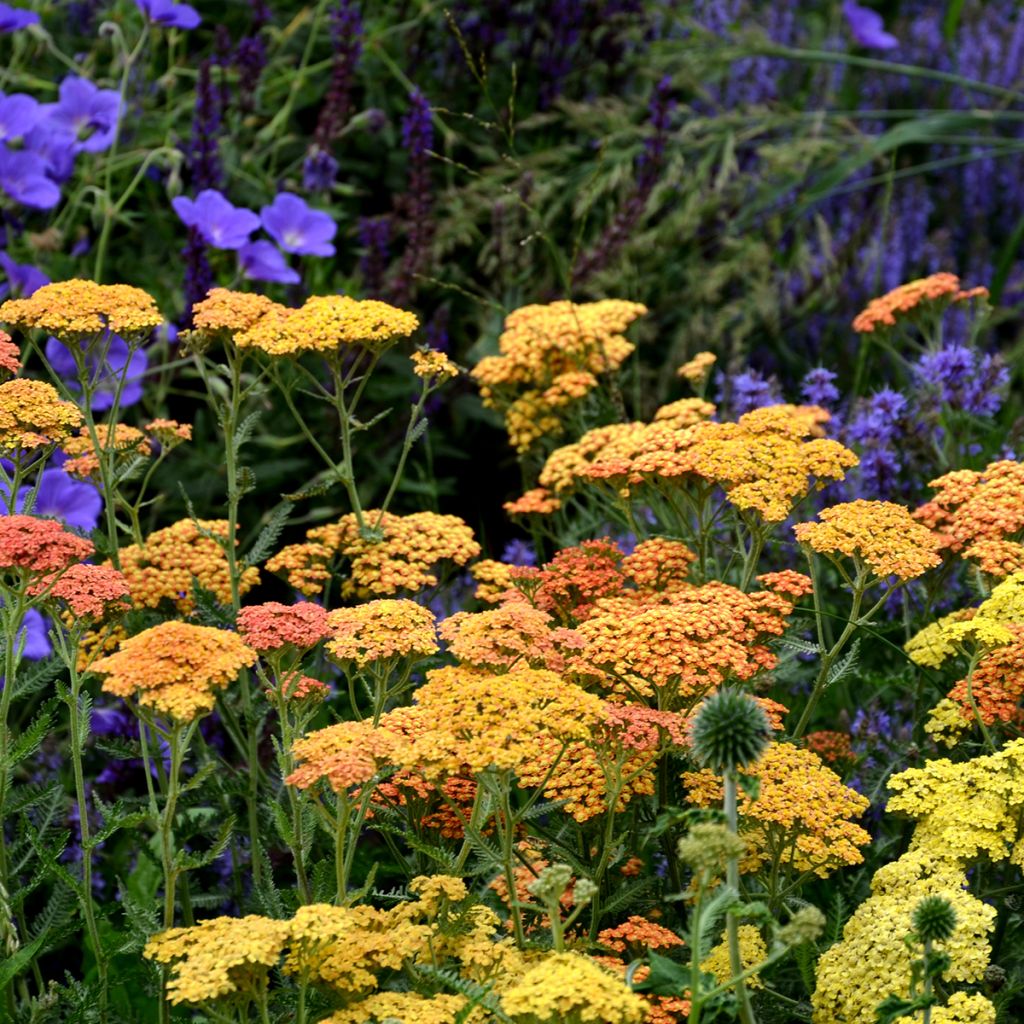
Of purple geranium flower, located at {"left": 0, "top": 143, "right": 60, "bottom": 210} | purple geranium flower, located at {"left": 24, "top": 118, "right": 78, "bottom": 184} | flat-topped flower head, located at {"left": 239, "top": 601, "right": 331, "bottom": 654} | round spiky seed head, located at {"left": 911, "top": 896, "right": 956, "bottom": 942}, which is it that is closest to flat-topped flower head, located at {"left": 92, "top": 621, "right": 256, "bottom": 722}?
flat-topped flower head, located at {"left": 239, "top": 601, "right": 331, "bottom": 654}

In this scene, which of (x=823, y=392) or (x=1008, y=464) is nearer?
(x=1008, y=464)

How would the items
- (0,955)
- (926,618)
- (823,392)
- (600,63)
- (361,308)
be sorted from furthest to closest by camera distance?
(600,63) → (823,392) → (926,618) → (361,308) → (0,955)

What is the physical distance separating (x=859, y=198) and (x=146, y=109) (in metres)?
2.67

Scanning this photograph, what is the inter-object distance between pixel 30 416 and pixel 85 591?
29cm

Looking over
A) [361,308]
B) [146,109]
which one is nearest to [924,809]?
[361,308]

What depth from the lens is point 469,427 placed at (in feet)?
16.5

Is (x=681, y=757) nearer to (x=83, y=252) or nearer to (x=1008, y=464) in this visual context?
(x=1008, y=464)

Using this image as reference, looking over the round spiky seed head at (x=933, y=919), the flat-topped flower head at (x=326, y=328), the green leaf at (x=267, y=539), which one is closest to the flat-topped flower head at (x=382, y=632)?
the green leaf at (x=267, y=539)

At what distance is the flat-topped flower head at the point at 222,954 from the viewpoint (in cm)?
186

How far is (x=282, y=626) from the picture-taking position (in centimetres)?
228

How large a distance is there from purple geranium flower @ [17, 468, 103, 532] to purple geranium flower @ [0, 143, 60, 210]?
2.57 ft

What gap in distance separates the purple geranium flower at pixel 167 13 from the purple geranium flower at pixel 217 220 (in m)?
0.66

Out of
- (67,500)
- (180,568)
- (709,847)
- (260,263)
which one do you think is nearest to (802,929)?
(709,847)

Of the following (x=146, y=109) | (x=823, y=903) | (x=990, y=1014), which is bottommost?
(x=823, y=903)
